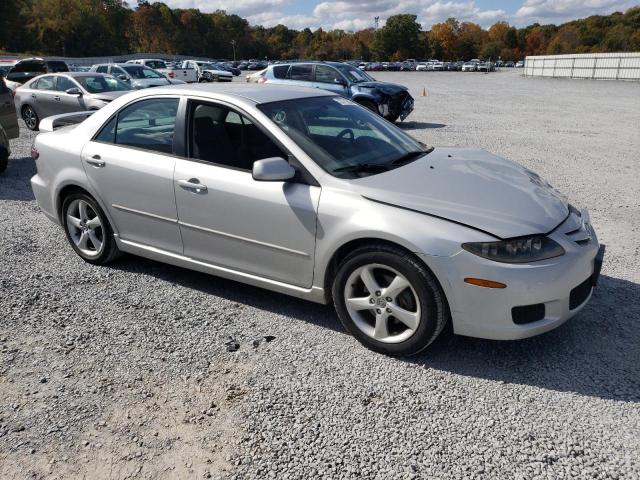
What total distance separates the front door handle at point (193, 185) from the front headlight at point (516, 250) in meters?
1.93

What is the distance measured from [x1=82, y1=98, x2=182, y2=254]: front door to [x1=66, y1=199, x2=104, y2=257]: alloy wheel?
36cm

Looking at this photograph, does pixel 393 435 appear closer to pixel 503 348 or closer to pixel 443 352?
pixel 443 352

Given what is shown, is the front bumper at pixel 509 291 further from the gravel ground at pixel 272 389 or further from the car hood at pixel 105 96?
the car hood at pixel 105 96

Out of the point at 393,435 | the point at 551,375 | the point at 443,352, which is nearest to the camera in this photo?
the point at 393,435

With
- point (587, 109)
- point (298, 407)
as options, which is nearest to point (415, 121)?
point (587, 109)

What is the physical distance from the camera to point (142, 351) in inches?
147

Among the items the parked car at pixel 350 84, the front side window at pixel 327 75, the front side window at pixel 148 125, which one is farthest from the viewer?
the front side window at pixel 327 75

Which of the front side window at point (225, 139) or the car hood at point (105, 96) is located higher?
the front side window at point (225, 139)

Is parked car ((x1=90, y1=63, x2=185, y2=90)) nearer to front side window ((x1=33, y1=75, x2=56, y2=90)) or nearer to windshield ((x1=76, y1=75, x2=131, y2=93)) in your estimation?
front side window ((x1=33, y1=75, x2=56, y2=90))

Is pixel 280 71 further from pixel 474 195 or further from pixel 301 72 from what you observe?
pixel 474 195

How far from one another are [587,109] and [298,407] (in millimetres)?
20221

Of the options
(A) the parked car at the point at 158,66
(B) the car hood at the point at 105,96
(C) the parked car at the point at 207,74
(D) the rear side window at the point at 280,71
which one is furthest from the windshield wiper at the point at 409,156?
(C) the parked car at the point at 207,74

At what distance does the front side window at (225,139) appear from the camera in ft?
13.1

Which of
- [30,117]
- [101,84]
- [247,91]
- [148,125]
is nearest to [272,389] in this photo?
[247,91]
